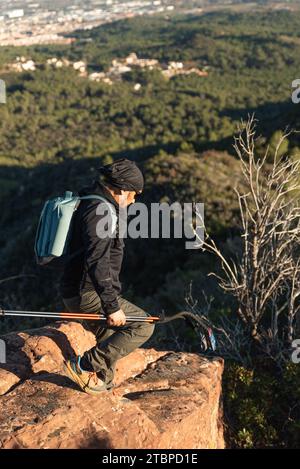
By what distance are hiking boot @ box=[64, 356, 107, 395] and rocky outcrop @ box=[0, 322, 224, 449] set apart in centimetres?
6

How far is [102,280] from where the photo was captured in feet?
9.70

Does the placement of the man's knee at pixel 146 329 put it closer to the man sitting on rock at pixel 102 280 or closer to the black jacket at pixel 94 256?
the man sitting on rock at pixel 102 280

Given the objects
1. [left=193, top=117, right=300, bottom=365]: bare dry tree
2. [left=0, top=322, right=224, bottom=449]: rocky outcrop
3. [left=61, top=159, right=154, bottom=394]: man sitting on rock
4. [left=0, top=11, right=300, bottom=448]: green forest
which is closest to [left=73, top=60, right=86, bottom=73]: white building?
[left=0, top=11, right=300, bottom=448]: green forest

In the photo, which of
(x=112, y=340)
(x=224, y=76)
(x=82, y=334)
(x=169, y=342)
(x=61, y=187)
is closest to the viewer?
(x=112, y=340)

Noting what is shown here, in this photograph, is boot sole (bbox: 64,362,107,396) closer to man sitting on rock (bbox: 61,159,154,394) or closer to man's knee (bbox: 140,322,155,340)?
man sitting on rock (bbox: 61,159,154,394)

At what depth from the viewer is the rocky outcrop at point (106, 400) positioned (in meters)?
3.04

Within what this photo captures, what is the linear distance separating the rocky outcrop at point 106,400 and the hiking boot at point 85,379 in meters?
0.06

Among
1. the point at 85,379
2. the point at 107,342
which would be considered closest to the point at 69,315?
the point at 107,342

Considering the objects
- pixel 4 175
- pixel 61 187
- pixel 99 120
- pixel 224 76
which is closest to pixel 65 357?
pixel 61 187

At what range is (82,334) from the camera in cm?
430

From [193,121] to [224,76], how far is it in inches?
1080

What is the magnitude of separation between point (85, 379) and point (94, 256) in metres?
0.96

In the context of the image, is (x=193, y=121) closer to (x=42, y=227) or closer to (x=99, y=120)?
(x=99, y=120)

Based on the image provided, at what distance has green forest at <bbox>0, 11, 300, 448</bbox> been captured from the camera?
6428 mm
